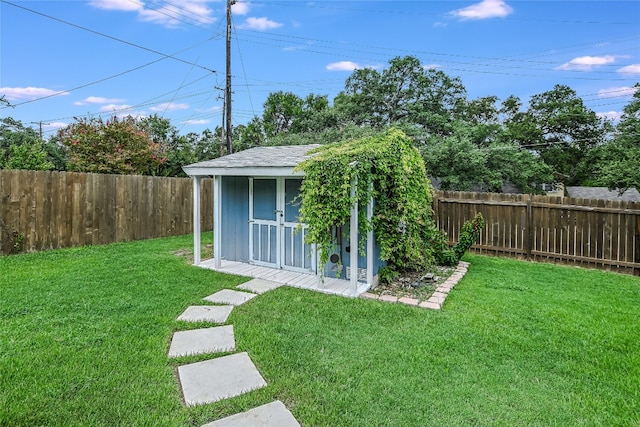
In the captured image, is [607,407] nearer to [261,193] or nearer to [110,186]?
[261,193]

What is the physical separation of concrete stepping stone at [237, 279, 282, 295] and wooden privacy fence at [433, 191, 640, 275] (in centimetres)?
476

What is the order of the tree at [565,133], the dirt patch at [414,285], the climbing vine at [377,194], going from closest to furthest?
1. the climbing vine at [377,194]
2. the dirt patch at [414,285]
3. the tree at [565,133]

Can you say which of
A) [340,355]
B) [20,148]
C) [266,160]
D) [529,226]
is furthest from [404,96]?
[340,355]

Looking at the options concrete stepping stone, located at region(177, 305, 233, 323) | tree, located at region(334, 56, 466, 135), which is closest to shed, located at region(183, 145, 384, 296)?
concrete stepping stone, located at region(177, 305, 233, 323)

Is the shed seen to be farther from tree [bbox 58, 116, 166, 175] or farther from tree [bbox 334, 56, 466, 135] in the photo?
tree [bbox 334, 56, 466, 135]

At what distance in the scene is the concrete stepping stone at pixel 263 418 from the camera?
2.04 m

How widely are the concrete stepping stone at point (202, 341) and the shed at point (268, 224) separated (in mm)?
1798

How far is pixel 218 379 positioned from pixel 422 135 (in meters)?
15.3

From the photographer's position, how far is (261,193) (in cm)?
606

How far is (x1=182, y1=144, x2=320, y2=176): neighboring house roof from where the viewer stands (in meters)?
5.11

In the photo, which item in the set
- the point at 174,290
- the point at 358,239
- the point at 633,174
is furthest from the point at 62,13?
the point at 633,174

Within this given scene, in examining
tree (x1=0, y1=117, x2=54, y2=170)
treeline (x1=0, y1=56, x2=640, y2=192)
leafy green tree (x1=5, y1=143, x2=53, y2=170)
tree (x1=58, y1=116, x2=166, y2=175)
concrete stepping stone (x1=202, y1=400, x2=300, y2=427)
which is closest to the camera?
concrete stepping stone (x1=202, y1=400, x2=300, y2=427)

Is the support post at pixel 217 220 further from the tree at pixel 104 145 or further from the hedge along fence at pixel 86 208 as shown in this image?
the tree at pixel 104 145

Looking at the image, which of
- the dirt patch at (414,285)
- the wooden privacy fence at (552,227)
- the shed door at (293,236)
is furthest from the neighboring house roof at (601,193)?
the shed door at (293,236)
